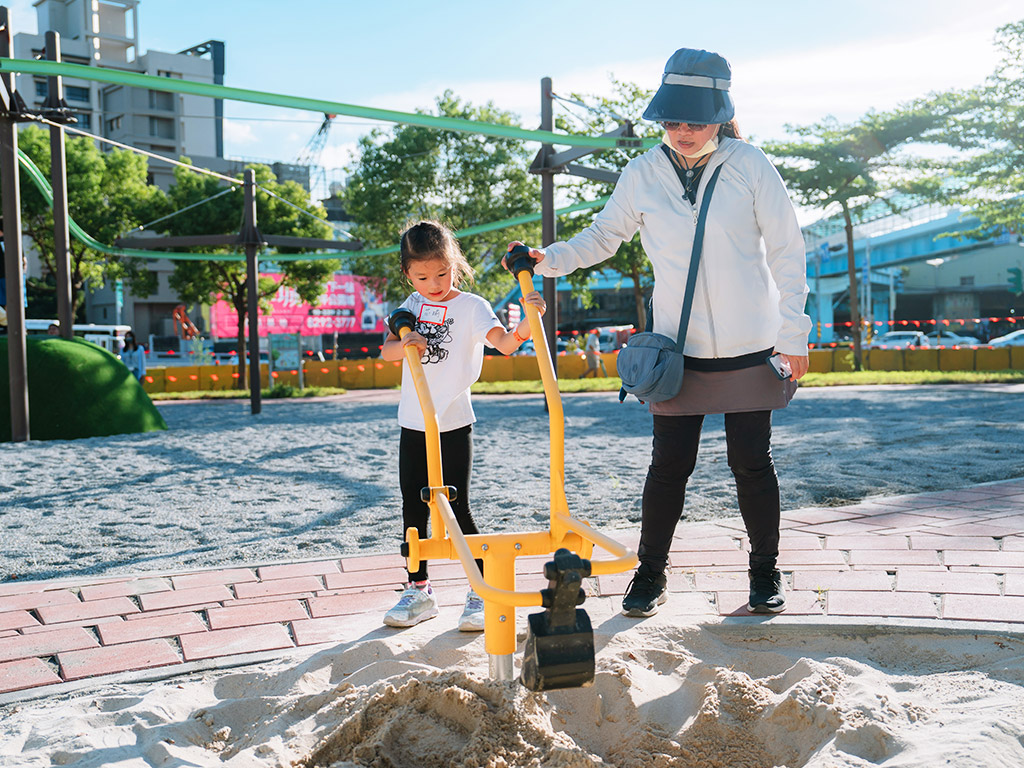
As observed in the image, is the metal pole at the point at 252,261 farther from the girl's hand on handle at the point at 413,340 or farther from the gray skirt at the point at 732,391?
the gray skirt at the point at 732,391

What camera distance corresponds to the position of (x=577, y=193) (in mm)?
19609

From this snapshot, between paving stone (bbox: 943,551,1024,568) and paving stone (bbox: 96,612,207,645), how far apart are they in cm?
255

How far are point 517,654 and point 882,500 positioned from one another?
2793 mm

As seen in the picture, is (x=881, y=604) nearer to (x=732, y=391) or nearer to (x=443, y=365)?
(x=732, y=391)

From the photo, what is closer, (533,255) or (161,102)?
(533,255)

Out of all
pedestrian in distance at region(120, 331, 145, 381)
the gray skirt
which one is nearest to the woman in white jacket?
the gray skirt

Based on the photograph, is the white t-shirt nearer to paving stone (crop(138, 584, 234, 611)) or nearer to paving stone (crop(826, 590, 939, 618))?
paving stone (crop(138, 584, 234, 611))

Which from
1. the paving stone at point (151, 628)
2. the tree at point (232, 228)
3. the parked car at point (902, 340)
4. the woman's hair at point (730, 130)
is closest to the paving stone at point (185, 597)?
the paving stone at point (151, 628)

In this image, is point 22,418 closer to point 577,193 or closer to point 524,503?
point 524,503

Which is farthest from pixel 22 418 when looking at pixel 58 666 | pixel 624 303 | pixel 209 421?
pixel 624 303

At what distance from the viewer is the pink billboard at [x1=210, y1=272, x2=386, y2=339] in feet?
121

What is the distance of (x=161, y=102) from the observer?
150 feet

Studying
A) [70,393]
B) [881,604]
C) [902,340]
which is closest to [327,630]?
[881,604]

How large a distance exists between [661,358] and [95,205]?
25.2m
